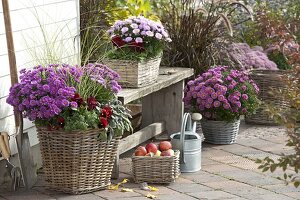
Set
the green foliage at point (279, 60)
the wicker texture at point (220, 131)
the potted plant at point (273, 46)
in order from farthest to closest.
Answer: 1. the green foliage at point (279, 60)
2. the wicker texture at point (220, 131)
3. the potted plant at point (273, 46)

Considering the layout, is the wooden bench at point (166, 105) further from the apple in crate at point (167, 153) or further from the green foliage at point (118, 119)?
the green foliage at point (118, 119)

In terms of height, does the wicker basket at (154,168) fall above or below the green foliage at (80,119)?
below

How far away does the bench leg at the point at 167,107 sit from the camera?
23.7 ft

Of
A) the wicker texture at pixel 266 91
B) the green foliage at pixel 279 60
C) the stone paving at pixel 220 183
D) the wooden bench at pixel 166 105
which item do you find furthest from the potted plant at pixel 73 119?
the green foliage at pixel 279 60

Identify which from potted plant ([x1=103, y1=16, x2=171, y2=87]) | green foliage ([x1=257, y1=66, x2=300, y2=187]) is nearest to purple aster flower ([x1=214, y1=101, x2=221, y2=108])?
potted plant ([x1=103, y1=16, x2=171, y2=87])

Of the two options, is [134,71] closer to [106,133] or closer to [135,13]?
[106,133]

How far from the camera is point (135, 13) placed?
7418mm

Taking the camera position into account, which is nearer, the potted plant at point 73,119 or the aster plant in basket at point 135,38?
the potted plant at point 73,119

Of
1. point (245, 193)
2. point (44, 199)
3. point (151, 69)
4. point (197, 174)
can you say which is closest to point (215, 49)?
point (151, 69)

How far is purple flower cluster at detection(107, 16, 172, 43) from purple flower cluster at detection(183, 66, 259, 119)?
840 millimetres

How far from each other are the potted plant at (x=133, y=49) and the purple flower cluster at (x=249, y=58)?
185cm

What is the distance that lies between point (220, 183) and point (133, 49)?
1.27 meters

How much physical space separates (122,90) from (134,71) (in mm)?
193

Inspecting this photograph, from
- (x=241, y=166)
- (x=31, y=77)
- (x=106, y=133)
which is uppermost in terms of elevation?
(x=31, y=77)
